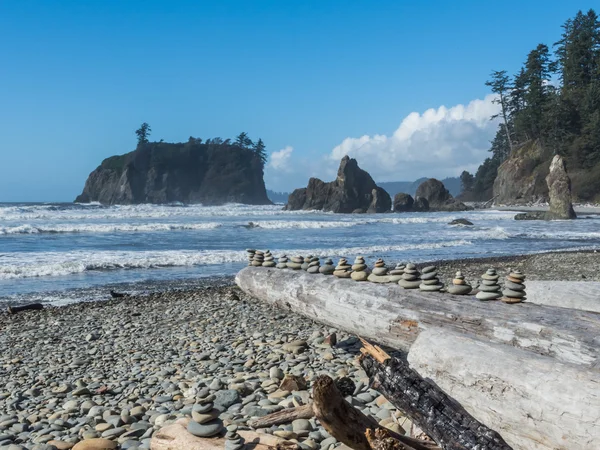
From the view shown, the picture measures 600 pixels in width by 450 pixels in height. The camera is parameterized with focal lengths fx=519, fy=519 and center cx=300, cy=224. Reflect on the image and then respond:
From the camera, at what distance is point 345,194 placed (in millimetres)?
59312

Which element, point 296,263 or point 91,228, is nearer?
point 296,263

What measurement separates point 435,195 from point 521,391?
59.6 m

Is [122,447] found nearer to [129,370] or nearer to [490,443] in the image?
[129,370]

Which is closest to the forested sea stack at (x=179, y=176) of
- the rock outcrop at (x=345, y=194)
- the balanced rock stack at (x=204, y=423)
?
the rock outcrop at (x=345, y=194)

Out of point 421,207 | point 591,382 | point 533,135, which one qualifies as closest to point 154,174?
point 421,207

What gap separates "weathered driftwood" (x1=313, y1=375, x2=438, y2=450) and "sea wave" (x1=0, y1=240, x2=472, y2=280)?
12146mm

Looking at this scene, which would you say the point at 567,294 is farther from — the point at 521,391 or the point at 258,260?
the point at 258,260

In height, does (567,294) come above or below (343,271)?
below

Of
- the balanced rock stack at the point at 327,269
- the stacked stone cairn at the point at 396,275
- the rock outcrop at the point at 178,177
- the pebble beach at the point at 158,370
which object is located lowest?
the pebble beach at the point at 158,370

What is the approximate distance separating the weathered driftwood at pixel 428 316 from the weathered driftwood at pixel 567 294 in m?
1.28

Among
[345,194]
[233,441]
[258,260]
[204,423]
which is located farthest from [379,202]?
[233,441]

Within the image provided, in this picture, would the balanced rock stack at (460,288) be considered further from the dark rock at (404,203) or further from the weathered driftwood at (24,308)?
the dark rock at (404,203)

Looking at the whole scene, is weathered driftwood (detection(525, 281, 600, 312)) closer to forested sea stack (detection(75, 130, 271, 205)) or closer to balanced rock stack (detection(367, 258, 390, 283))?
balanced rock stack (detection(367, 258, 390, 283))

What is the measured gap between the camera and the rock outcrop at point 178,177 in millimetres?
98500
